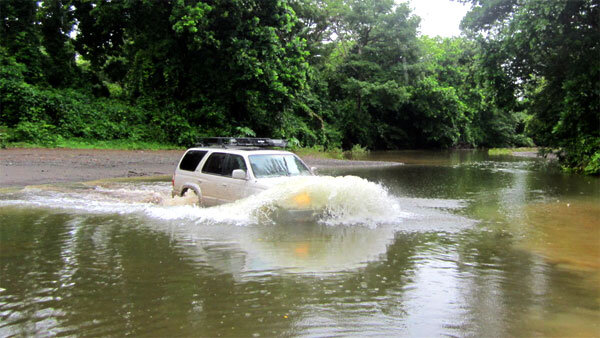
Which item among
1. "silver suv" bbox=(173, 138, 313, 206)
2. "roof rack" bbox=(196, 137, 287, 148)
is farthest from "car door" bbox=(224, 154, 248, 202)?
"roof rack" bbox=(196, 137, 287, 148)

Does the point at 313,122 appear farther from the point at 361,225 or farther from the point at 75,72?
the point at 361,225

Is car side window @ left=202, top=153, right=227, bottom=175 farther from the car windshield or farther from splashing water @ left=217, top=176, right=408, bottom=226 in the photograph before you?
splashing water @ left=217, top=176, right=408, bottom=226

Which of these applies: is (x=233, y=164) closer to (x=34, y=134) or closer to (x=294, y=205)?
(x=294, y=205)

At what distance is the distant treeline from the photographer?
20.6 meters

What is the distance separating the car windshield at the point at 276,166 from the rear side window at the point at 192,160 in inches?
67.1

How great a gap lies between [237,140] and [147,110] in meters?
20.9

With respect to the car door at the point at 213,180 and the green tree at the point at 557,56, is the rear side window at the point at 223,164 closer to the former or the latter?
the car door at the point at 213,180

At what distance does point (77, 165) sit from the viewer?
62.6 ft

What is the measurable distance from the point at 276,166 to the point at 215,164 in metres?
1.45

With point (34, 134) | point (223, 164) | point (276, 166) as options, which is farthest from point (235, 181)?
point (34, 134)

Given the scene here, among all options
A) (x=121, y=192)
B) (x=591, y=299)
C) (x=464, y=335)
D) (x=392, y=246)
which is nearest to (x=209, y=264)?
(x=392, y=246)

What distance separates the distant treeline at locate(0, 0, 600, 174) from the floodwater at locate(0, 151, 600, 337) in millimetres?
11358

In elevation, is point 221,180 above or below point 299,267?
above

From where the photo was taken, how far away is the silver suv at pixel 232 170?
375 inches
